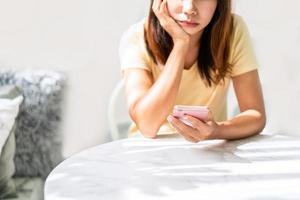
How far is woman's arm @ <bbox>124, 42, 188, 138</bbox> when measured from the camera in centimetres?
146

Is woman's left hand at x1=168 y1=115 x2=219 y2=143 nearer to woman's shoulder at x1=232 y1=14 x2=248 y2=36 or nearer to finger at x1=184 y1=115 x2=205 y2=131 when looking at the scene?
finger at x1=184 y1=115 x2=205 y2=131

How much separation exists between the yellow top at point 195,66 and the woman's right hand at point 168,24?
104mm

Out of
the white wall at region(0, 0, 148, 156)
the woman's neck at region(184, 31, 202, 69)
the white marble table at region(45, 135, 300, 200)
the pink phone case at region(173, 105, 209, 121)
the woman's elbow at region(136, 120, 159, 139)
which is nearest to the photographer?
the white marble table at region(45, 135, 300, 200)

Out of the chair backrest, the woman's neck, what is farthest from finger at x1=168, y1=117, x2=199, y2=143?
the chair backrest

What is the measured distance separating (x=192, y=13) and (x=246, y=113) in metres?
0.33

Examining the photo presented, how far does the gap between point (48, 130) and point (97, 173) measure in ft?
2.76

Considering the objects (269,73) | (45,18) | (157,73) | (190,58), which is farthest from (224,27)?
(45,18)

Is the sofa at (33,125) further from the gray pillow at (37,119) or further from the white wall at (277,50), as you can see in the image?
the white wall at (277,50)

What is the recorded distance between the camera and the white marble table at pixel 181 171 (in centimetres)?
105

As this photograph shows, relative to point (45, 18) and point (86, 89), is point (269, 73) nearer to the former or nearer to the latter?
point (86, 89)

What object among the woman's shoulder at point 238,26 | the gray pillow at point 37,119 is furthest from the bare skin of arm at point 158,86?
the gray pillow at point 37,119

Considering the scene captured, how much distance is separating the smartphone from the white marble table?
0.07 metres

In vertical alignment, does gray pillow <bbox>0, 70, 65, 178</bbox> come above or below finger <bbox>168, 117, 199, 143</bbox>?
below

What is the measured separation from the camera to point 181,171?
118cm
